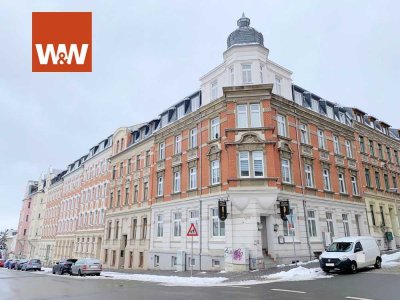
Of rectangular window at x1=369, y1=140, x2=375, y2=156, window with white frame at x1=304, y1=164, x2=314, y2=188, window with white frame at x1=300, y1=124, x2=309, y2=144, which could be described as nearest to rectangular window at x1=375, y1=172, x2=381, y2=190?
rectangular window at x1=369, y1=140, x2=375, y2=156

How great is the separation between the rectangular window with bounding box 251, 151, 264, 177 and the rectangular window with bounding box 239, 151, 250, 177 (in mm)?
442

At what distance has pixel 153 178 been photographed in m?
31.1

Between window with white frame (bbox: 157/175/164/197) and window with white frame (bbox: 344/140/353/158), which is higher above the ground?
window with white frame (bbox: 344/140/353/158)

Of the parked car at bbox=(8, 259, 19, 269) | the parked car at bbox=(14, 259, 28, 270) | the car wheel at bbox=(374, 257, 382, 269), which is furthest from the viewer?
the parked car at bbox=(8, 259, 19, 269)

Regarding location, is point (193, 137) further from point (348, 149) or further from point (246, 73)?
point (348, 149)

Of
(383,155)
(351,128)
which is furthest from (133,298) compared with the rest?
(383,155)

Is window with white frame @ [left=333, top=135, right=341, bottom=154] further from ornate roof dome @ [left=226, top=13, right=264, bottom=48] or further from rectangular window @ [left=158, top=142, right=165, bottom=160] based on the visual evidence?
rectangular window @ [left=158, top=142, right=165, bottom=160]

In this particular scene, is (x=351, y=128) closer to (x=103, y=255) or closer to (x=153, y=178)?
(x=153, y=178)

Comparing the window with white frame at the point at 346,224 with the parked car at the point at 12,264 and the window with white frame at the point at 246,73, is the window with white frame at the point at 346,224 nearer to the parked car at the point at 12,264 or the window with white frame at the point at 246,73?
the window with white frame at the point at 246,73

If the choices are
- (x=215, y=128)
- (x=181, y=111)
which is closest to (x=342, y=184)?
(x=215, y=128)

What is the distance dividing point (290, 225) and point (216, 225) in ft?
17.5

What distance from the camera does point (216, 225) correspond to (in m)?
22.7

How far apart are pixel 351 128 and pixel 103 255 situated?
31.6 meters

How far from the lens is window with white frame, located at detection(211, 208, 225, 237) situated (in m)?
22.2
